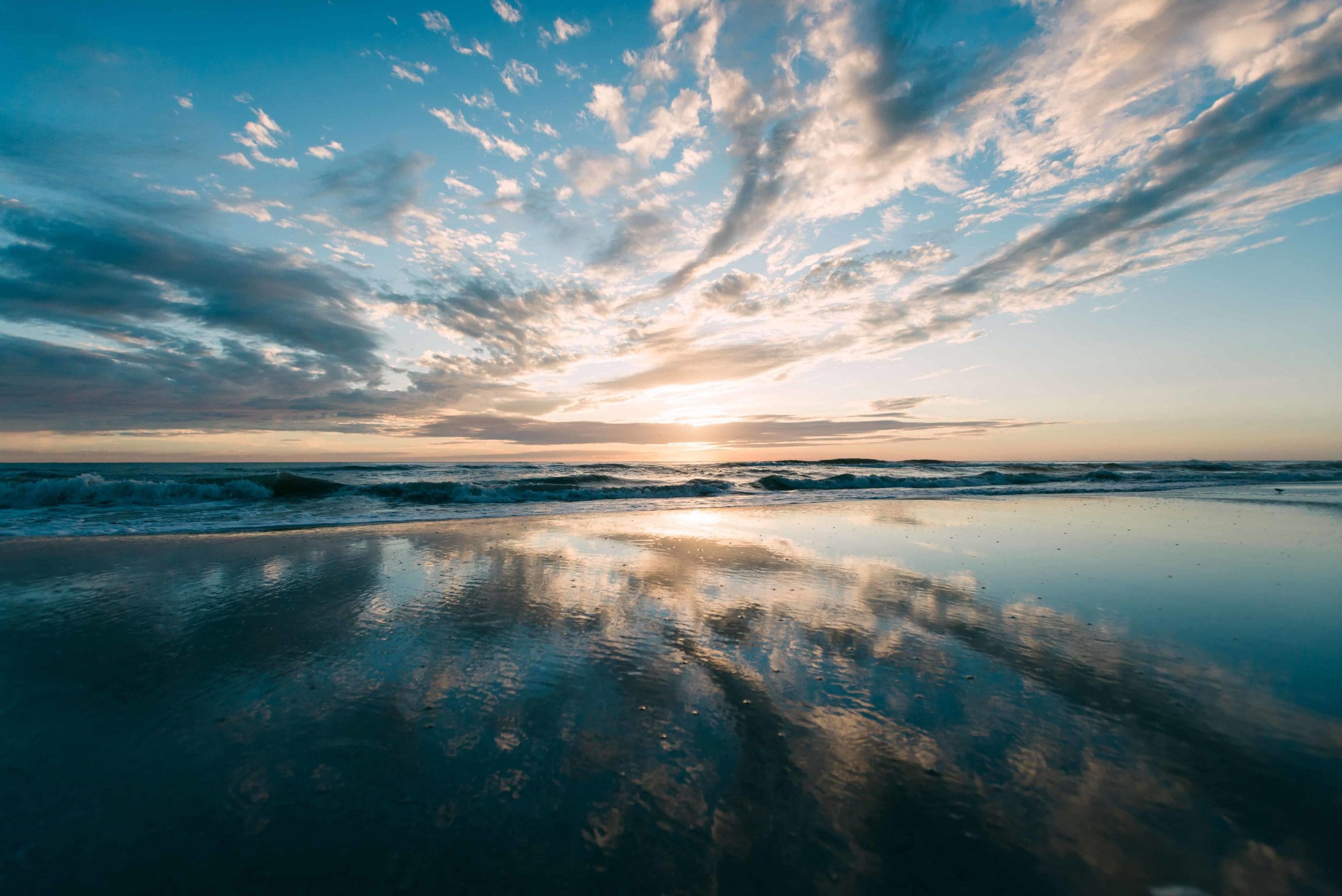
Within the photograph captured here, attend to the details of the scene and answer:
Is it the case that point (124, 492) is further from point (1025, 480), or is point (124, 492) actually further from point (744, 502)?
point (1025, 480)

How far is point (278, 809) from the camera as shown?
2730 millimetres

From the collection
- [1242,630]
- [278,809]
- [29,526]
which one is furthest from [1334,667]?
[29,526]

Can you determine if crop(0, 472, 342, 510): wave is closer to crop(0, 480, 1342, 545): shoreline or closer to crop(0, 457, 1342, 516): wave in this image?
crop(0, 457, 1342, 516): wave

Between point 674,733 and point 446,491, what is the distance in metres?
22.1

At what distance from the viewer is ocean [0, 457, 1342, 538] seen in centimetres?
1448

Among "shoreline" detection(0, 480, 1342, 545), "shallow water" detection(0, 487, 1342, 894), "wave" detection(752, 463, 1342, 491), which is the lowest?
"shallow water" detection(0, 487, 1342, 894)

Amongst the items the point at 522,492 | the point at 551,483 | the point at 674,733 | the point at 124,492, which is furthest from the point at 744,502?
the point at 124,492

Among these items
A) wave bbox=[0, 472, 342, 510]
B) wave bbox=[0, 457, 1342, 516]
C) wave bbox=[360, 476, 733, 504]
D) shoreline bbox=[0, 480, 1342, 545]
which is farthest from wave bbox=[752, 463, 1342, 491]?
wave bbox=[0, 472, 342, 510]

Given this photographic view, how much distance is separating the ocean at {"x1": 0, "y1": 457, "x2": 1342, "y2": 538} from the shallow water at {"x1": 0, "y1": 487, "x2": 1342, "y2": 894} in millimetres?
8131

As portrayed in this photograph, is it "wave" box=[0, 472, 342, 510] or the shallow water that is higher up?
"wave" box=[0, 472, 342, 510]

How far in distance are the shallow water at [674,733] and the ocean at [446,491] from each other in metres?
8.13

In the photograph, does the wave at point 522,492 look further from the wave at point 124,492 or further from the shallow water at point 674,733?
the shallow water at point 674,733

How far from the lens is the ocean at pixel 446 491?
14.5 m

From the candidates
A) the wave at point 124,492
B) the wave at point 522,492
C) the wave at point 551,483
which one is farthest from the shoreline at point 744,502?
the wave at point 124,492
